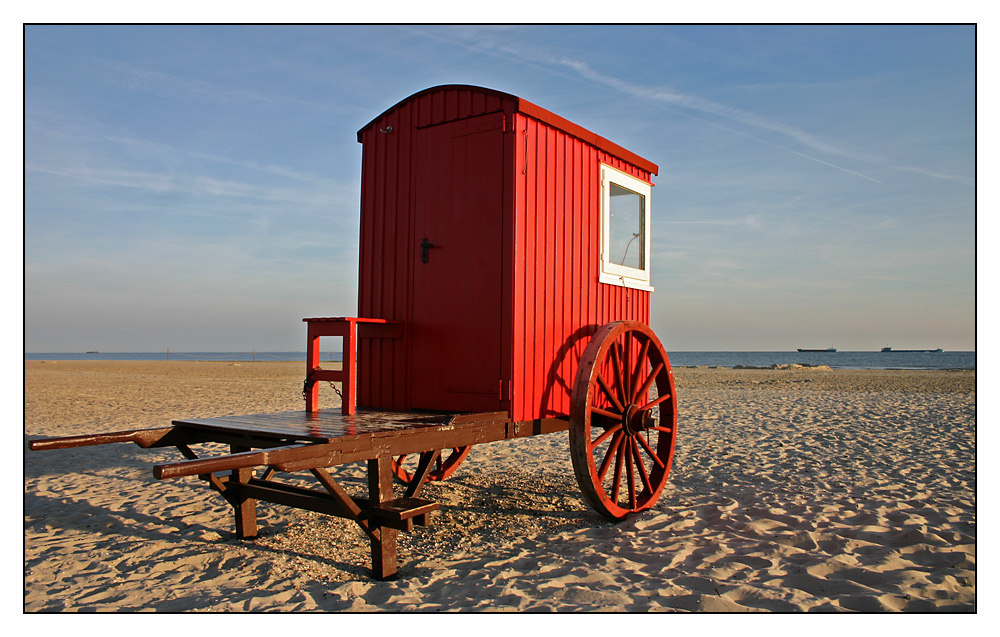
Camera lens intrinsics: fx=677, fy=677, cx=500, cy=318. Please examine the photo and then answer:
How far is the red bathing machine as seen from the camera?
5309 mm

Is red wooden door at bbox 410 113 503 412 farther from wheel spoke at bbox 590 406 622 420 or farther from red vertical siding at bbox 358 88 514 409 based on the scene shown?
wheel spoke at bbox 590 406 622 420

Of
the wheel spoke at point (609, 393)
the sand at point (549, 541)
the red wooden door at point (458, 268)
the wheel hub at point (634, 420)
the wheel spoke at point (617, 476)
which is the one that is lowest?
the sand at point (549, 541)

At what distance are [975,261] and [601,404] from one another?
3.08 meters

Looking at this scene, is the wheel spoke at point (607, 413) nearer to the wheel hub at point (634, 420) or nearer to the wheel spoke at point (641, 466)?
the wheel hub at point (634, 420)

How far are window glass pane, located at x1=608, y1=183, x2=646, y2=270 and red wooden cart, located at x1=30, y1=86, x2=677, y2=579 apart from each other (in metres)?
0.21

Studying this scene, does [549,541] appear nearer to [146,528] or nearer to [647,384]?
[647,384]

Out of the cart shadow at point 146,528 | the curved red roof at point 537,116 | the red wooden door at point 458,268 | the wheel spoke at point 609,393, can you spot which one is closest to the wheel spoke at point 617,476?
Result: the wheel spoke at point 609,393

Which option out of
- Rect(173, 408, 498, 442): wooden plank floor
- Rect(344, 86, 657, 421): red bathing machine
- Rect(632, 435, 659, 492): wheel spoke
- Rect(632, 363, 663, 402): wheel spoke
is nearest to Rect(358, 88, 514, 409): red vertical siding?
Rect(344, 86, 657, 421): red bathing machine

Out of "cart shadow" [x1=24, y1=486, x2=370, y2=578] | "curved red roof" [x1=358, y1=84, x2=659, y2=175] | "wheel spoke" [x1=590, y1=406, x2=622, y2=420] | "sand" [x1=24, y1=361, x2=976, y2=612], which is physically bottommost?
"cart shadow" [x1=24, y1=486, x2=370, y2=578]

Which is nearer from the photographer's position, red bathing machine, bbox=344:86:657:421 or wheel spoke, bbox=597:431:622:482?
red bathing machine, bbox=344:86:657:421

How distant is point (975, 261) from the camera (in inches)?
174

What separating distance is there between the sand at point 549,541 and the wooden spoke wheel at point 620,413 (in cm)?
29

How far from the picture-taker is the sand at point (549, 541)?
4.07 meters

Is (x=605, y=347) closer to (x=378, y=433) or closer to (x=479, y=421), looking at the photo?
(x=479, y=421)
